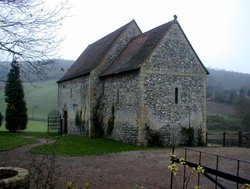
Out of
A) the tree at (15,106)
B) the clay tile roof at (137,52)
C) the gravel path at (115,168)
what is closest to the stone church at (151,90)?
the clay tile roof at (137,52)

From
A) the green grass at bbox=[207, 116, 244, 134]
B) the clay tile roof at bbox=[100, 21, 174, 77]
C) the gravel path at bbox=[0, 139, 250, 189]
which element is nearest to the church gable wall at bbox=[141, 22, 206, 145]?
the clay tile roof at bbox=[100, 21, 174, 77]

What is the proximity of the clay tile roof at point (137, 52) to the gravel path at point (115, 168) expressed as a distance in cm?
677

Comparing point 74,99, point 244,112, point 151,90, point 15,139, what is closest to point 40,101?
point 244,112

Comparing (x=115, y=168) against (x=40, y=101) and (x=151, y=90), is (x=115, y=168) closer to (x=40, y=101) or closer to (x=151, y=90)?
(x=151, y=90)

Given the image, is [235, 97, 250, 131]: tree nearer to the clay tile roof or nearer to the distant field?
the clay tile roof

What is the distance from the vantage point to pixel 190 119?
22.7 metres

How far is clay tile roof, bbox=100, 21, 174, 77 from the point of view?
21953 mm

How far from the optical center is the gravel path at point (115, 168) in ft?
36.7

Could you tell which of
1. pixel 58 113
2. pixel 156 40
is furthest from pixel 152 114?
pixel 58 113

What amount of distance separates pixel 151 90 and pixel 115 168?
8.72m

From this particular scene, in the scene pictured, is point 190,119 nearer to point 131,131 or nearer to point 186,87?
point 186,87

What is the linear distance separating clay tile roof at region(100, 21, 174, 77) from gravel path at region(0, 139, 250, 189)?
6.77m

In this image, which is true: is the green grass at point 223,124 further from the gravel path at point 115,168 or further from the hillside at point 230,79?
the hillside at point 230,79

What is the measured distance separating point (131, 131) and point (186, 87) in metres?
5.13
